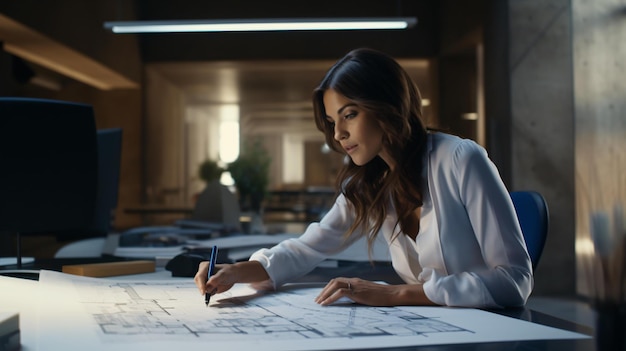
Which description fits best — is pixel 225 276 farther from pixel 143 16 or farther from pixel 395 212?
pixel 143 16

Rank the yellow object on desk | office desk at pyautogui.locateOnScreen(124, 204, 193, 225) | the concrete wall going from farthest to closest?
office desk at pyautogui.locateOnScreen(124, 204, 193, 225) → the concrete wall → the yellow object on desk

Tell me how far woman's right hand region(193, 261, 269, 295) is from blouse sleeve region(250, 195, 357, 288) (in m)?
0.02

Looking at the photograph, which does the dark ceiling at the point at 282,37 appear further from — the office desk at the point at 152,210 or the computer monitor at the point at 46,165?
the computer monitor at the point at 46,165

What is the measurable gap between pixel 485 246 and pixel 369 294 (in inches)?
10.8

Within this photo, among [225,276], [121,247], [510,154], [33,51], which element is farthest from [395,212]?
[33,51]

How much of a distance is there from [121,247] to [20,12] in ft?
15.8

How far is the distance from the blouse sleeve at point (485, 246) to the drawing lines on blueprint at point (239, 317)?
0.13 m

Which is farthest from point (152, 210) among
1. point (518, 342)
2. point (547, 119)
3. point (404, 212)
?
point (518, 342)

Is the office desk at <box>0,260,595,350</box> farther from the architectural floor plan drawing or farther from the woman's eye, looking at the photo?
the woman's eye

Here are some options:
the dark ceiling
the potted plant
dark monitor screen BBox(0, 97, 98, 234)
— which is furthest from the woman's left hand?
the dark ceiling

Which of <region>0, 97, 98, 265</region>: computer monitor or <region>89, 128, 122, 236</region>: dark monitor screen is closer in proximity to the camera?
<region>0, 97, 98, 265</region>: computer monitor

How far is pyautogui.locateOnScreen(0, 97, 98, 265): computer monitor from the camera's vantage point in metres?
1.62

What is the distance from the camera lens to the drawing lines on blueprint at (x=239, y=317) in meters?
0.91

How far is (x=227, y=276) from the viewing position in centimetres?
133
